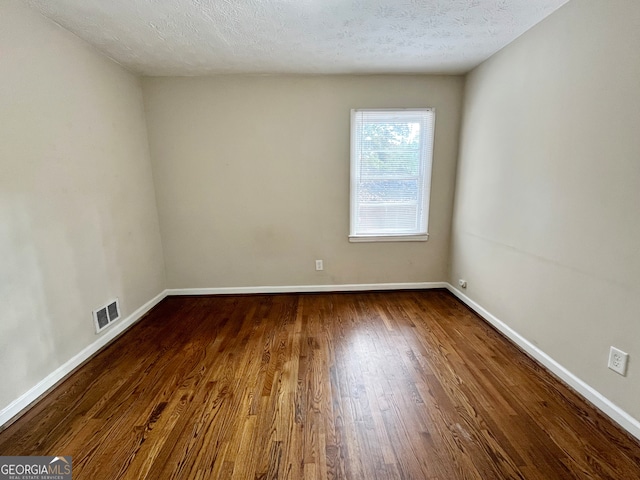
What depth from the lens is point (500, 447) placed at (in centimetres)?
143

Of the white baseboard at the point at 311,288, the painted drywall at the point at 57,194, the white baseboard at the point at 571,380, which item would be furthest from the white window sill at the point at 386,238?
the painted drywall at the point at 57,194

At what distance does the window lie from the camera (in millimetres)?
3123

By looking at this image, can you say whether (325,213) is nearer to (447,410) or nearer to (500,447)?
(447,410)

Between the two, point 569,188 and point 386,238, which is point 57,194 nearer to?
point 386,238

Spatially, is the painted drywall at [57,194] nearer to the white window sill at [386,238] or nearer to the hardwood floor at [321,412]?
the hardwood floor at [321,412]

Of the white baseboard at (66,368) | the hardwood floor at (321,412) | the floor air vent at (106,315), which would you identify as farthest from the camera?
the floor air vent at (106,315)

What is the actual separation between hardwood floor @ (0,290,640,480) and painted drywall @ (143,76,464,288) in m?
0.93

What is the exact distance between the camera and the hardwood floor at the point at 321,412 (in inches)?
53.2

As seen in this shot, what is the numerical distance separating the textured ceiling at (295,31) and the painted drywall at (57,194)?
0.93ft

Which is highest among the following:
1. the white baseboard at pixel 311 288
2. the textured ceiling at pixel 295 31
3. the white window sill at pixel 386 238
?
the textured ceiling at pixel 295 31

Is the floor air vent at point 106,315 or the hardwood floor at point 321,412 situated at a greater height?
the floor air vent at point 106,315

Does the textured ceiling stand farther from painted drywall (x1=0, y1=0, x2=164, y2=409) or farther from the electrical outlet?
the electrical outlet

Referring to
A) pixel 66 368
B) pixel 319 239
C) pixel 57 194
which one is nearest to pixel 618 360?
pixel 319 239

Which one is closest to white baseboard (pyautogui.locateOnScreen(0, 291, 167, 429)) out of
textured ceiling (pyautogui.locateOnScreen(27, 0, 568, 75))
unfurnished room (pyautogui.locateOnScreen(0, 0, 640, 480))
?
unfurnished room (pyautogui.locateOnScreen(0, 0, 640, 480))
